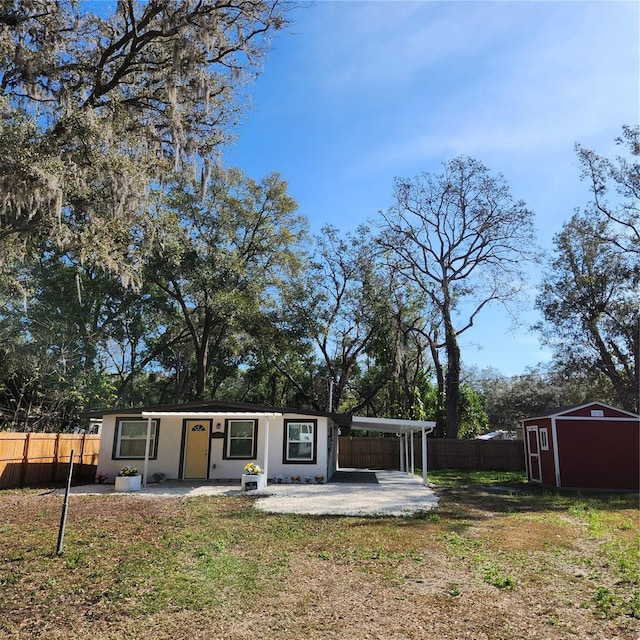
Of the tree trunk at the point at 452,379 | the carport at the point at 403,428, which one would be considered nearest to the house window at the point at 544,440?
the carport at the point at 403,428

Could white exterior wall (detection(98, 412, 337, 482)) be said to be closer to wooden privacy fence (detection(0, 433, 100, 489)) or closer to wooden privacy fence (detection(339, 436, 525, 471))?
wooden privacy fence (detection(0, 433, 100, 489))

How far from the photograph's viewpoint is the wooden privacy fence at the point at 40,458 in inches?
490

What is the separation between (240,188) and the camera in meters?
22.2

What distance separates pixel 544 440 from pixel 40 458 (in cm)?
1454

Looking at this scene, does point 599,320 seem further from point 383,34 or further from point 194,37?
point 194,37

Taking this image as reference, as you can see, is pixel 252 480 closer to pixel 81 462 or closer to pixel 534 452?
pixel 81 462

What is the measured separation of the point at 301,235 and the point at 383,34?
1456cm

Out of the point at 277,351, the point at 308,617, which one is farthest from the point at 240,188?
the point at 308,617

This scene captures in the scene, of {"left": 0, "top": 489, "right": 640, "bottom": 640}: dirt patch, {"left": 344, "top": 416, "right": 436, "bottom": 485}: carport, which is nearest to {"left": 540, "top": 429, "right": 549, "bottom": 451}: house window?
{"left": 344, "top": 416, "right": 436, "bottom": 485}: carport

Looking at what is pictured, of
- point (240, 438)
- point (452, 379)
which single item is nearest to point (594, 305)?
point (452, 379)

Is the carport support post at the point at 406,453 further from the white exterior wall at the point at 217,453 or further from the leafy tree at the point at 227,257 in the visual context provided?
the leafy tree at the point at 227,257

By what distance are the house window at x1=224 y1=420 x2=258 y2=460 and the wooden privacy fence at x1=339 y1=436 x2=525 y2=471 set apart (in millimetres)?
9149

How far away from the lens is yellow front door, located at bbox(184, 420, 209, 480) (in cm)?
1420

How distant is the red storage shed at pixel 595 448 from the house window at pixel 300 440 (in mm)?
6904
